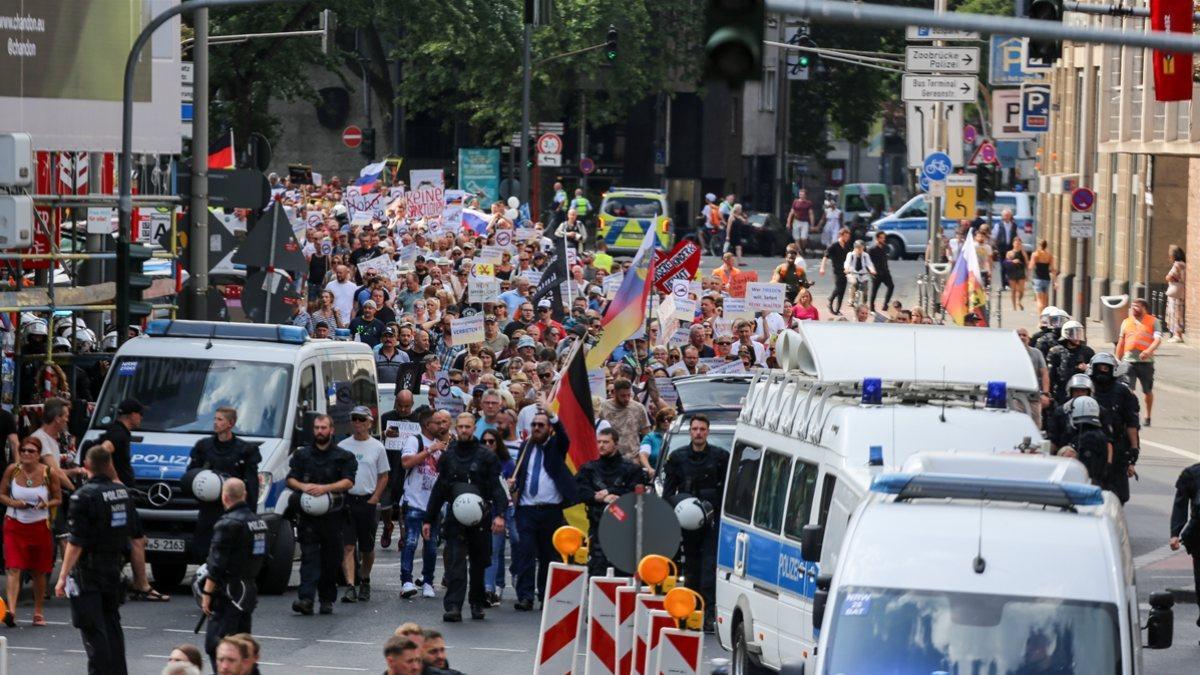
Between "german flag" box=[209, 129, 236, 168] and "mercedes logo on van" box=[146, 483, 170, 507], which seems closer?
"mercedes logo on van" box=[146, 483, 170, 507]

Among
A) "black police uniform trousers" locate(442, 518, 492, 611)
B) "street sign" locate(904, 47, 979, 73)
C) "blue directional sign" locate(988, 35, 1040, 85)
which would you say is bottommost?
"black police uniform trousers" locate(442, 518, 492, 611)

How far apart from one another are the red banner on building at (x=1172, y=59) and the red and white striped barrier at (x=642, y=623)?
15.8 meters

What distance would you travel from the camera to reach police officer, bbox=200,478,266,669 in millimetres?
14539

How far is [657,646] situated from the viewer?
13.0 m

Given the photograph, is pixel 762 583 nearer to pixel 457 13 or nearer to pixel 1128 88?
pixel 1128 88

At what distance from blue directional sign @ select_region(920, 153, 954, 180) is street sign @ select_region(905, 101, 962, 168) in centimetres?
12

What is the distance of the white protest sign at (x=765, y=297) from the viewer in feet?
101

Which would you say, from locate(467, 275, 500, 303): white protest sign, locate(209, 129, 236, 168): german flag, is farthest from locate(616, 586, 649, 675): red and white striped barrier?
locate(209, 129, 236, 168): german flag

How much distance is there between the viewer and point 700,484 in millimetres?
18312

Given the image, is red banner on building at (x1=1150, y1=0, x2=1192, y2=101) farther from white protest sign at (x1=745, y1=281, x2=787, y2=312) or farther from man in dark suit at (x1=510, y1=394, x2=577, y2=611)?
man in dark suit at (x1=510, y1=394, x2=577, y2=611)

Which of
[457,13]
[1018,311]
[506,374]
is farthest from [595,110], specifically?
[506,374]

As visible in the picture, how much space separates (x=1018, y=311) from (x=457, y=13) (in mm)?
14780

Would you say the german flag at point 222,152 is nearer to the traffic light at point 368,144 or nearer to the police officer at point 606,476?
the police officer at point 606,476

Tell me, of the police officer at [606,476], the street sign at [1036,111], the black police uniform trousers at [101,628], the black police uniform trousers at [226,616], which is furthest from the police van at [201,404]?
Answer: the street sign at [1036,111]
